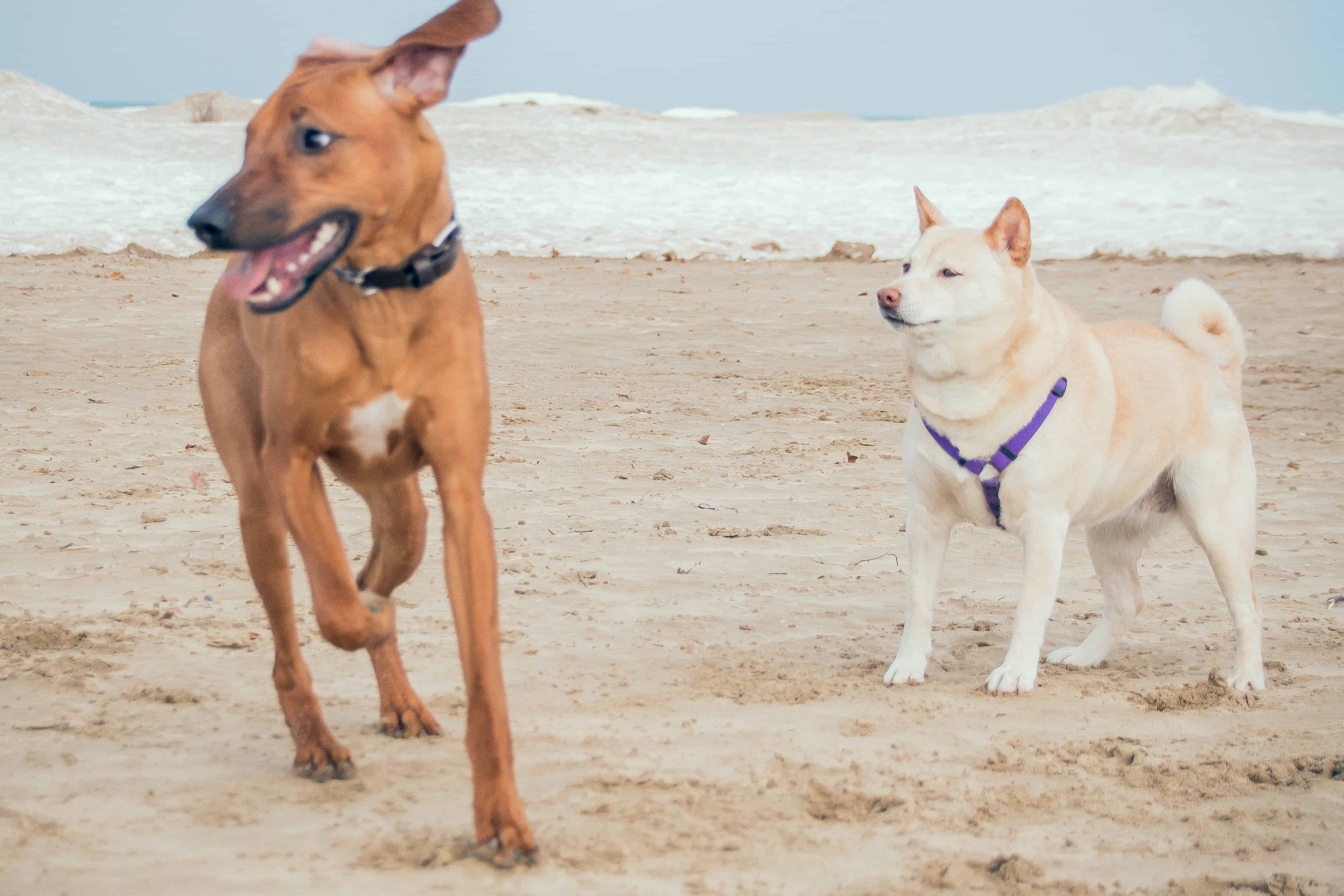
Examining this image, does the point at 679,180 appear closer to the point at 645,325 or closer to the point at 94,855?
the point at 645,325

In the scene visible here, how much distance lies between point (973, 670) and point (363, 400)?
8.87 ft

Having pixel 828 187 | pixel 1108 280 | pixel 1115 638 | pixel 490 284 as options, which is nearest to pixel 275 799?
pixel 1115 638

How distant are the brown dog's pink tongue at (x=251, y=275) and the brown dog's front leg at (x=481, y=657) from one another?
569 mm

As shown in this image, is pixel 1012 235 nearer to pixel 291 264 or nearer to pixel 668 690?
pixel 668 690

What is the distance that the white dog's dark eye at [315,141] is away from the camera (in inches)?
105

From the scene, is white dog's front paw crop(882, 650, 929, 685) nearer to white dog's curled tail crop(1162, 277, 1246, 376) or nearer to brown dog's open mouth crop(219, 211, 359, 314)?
white dog's curled tail crop(1162, 277, 1246, 376)

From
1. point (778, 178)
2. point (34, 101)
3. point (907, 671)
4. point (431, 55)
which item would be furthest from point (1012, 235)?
point (34, 101)

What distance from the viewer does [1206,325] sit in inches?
204

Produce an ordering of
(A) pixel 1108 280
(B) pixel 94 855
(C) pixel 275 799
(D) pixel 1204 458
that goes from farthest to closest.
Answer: (A) pixel 1108 280, (D) pixel 1204 458, (C) pixel 275 799, (B) pixel 94 855

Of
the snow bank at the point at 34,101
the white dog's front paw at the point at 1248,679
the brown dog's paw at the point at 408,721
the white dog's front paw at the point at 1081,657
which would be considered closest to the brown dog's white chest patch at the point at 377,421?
the brown dog's paw at the point at 408,721

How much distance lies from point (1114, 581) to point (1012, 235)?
145cm

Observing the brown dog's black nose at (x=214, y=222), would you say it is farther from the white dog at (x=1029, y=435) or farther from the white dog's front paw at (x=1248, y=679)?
the white dog's front paw at (x=1248, y=679)

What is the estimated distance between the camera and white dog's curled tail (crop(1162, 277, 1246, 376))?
16.9 ft

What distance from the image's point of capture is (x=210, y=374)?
11.1 ft
